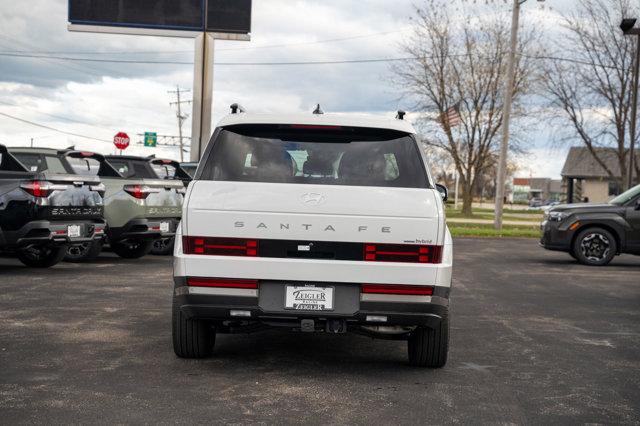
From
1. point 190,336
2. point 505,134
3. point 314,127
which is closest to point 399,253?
point 314,127

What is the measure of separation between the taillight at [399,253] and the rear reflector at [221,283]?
801 mm

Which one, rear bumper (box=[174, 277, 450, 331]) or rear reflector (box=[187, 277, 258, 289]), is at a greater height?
rear reflector (box=[187, 277, 258, 289])

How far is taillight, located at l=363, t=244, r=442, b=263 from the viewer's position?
16.8ft

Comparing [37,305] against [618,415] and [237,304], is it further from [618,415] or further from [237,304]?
[618,415]

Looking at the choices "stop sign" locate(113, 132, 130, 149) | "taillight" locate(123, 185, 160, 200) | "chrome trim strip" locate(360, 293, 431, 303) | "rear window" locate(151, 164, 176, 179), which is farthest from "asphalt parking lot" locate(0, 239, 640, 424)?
"stop sign" locate(113, 132, 130, 149)

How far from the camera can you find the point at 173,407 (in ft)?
15.0

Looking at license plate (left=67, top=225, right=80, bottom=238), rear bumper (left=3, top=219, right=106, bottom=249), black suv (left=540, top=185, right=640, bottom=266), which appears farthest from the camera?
black suv (left=540, top=185, right=640, bottom=266)

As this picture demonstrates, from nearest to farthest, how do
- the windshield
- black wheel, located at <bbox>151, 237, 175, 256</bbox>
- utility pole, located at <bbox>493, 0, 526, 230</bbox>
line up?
black wheel, located at <bbox>151, 237, 175, 256</bbox>, the windshield, utility pole, located at <bbox>493, 0, 526, 230</bbox>

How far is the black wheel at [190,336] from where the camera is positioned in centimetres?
566

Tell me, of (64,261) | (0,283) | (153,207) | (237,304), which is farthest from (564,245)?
(237,304)

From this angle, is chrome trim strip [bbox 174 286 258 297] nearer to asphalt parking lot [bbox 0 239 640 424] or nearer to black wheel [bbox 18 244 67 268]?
asphalt parking lot [bbox 0 239 640 424]

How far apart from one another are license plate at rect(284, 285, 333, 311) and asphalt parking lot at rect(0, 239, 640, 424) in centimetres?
54

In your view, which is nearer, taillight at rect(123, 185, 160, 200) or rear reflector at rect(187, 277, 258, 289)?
rear reflector at rect(187, 277, 258, 289)

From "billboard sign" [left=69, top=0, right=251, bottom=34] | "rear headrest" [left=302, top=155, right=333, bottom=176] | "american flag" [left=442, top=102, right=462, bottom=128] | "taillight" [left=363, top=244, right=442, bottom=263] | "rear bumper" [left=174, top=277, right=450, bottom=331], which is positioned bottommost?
"rear bumper" [left=174, top=277, right=450, bottom=331]
